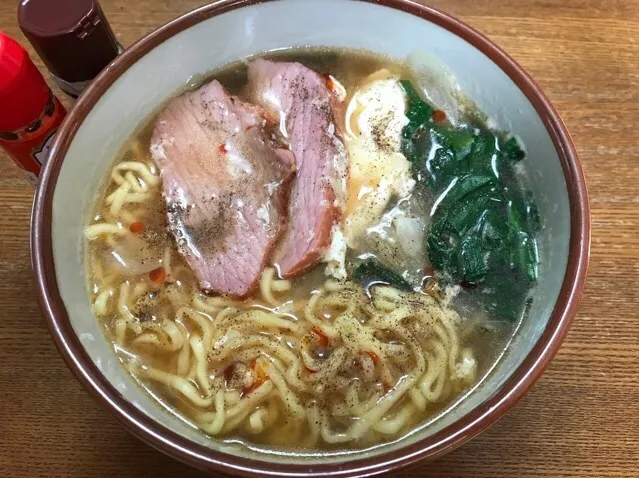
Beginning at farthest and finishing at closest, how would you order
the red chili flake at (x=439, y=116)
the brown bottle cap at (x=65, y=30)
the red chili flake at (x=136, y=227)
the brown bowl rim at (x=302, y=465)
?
1. the red chili flake at (x=439, y=116)
2. the red chili flake at (x=136, y=227)
3. the brown bottle cap at (x=65, y=30)
4. the brown bowl rim at (x=302, y=465)

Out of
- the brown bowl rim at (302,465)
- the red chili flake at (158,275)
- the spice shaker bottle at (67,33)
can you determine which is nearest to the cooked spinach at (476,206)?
the brown bowl rim at (302,465)

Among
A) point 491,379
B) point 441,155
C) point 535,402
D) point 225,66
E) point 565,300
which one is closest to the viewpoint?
point 565,300

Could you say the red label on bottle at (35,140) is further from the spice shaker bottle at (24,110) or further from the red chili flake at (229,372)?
the red chili flake at (229,372)

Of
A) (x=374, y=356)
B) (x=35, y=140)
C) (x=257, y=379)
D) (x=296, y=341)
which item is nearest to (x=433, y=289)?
(x=374, y=356)

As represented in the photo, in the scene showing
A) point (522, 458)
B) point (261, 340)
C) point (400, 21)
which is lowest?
point (522, 458)

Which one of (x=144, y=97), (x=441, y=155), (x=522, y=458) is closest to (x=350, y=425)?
(x=522, y=458)

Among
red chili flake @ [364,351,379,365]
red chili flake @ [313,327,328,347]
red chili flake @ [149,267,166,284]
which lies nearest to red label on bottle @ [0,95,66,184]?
red chili flake @ [149,267,166,284]

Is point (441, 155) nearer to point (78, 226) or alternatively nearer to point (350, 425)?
point (350, 425)

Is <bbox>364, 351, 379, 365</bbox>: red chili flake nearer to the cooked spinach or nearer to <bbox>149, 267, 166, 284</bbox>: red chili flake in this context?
the cooked spinach
